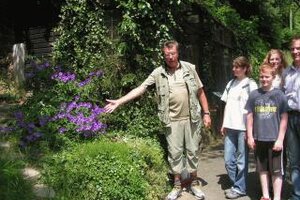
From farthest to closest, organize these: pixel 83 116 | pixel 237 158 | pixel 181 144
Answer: pixel 83 116 → pixel 237 158 → pixel 181 144

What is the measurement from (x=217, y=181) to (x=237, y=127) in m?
1.22

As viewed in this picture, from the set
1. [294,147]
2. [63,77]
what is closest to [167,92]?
[294,147]

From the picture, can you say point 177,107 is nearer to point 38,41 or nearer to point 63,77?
point 63,77

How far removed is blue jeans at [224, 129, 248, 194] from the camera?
251 inches

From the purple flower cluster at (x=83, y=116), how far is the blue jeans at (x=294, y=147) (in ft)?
8.12

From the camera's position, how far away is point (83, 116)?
6746 millimetres

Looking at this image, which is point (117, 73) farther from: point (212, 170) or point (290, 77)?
point (290, 77)

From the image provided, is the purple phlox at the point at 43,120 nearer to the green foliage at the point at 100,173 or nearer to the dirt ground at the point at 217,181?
the green foliage at the point at 100,173

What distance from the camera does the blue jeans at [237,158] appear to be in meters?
6.39

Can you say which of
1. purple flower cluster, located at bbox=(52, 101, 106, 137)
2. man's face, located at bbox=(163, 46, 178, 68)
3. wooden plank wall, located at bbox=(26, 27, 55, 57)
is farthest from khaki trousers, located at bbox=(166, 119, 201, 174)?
wooden plank wall, located at bbox=(26, 27, 55, 57)

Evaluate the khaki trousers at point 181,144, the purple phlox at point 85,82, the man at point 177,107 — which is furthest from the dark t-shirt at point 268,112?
the purple phlox at point 85,82

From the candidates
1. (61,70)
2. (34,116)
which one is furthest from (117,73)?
(34,116)

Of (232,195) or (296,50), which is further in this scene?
(232,195)

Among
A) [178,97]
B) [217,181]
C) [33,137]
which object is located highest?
[178,97]
